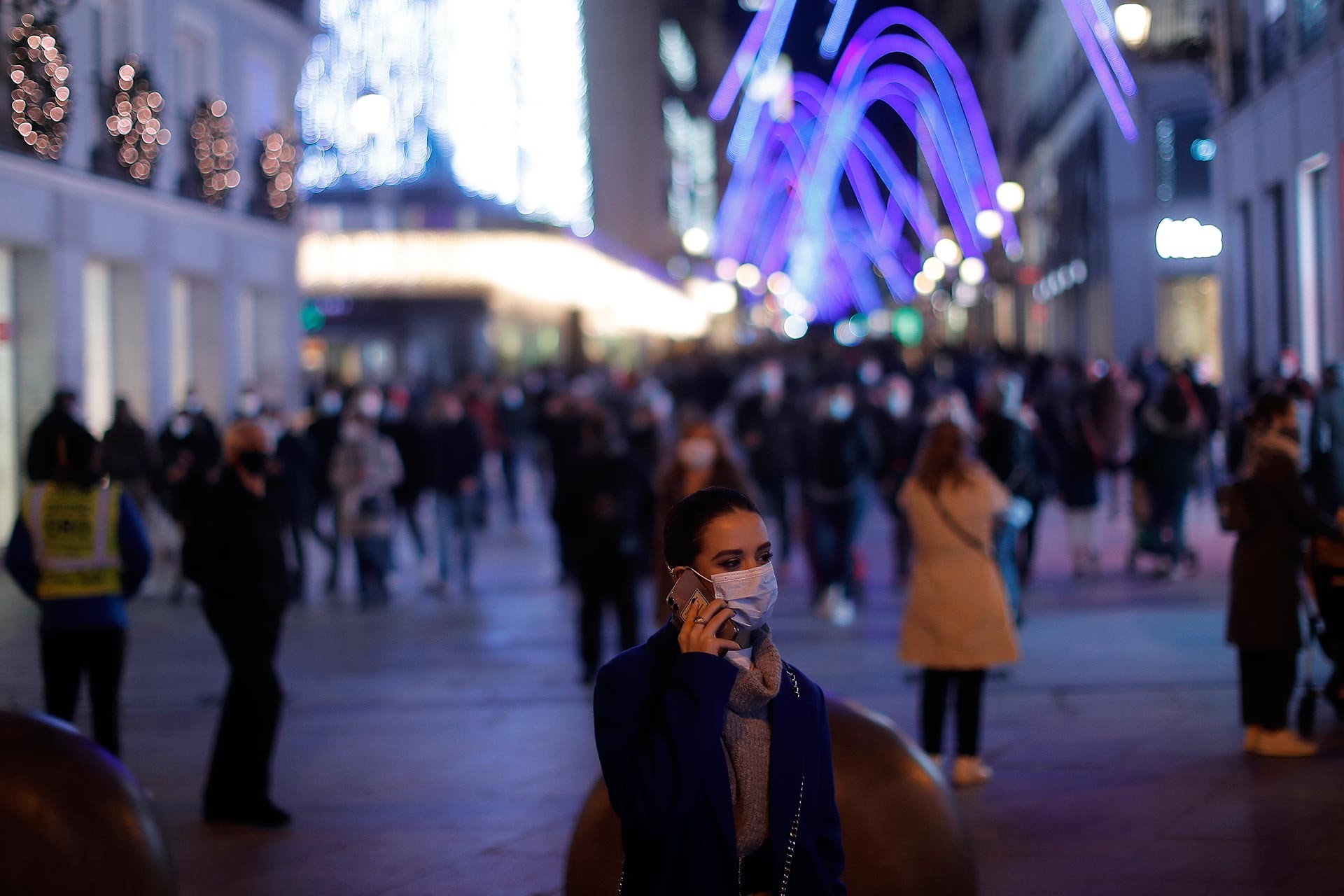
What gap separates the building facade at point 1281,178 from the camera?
19156 millimetres

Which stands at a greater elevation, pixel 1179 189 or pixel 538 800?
pixel 1179 189

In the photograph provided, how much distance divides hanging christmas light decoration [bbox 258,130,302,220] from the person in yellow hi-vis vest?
66.7 ft

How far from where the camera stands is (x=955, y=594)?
8.11 meters

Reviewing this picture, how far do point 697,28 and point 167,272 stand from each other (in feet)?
484

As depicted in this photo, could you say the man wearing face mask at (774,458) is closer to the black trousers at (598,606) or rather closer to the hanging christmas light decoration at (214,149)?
the black trousers at (598,606)

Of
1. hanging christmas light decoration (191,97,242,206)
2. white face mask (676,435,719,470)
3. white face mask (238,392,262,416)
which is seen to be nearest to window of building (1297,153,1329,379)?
white face mask (676,435,719,470)

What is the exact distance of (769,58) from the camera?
40.6 meters

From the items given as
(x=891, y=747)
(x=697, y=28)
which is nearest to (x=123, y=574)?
(x=891, y=747)

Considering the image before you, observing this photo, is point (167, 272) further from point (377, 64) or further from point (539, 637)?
point (377, 64)

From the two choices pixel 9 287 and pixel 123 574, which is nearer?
pixel 123 574

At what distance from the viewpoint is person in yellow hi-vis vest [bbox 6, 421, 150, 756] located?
8.10 meters

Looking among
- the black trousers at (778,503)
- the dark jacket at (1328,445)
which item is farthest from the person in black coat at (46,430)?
the dark jacket at (1328,445)

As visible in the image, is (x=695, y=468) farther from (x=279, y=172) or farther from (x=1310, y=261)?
(x=279, y=172)

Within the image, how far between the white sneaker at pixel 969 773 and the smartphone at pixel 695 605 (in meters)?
5.08
